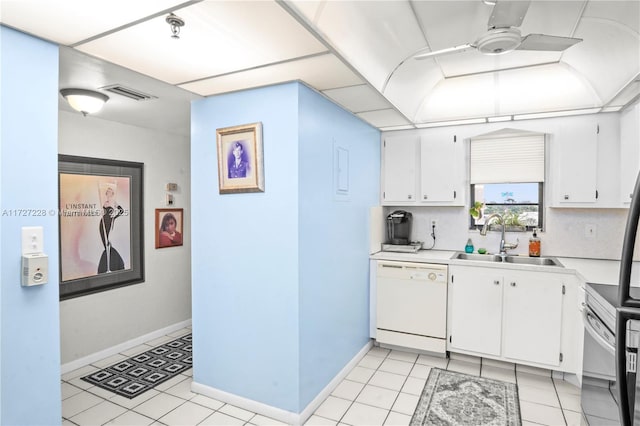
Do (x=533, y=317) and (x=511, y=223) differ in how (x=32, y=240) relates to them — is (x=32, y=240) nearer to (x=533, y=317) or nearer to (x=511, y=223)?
(x=533, y=317)

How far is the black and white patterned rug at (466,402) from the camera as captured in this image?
2.52 m

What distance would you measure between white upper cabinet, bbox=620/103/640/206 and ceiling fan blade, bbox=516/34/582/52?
154cm

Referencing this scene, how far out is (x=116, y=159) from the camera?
3695mm

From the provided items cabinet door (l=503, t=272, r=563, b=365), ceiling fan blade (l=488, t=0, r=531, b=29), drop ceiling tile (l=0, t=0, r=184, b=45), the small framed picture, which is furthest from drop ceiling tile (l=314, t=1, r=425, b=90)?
the small framed picture

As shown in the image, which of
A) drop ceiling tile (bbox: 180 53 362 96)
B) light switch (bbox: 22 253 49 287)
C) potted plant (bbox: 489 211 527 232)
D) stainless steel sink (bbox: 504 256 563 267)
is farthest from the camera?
potted plant (bbox: 489 211 527 232)

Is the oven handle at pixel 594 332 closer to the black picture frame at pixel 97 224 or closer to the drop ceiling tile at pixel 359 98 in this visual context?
the drop ceiling tile at pixel 359 98

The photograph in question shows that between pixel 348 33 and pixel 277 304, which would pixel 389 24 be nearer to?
pixel 348 33

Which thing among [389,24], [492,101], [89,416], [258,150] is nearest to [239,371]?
[89,416]

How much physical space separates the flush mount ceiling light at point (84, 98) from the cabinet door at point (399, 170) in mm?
2761

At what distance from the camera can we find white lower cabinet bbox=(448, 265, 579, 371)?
3035mm

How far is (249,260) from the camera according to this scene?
2615 mm

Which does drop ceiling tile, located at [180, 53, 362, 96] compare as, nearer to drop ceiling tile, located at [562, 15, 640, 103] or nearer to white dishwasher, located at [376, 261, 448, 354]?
drop ceiling tile, located at [562, 15, 640, 103]

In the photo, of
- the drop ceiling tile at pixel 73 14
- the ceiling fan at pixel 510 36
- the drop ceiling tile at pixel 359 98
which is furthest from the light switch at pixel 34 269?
the ceiling fan at pixel 510 36

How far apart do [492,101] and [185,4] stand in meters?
2.71
